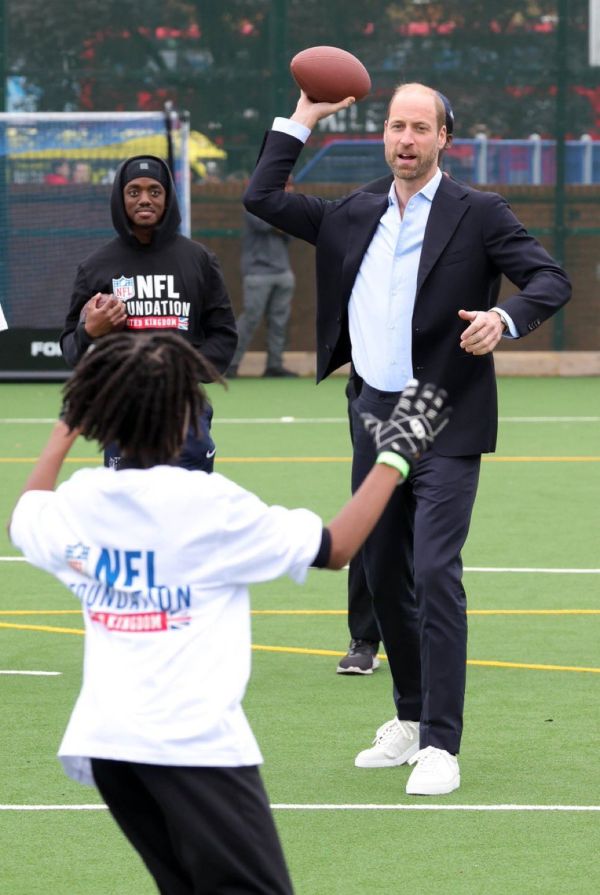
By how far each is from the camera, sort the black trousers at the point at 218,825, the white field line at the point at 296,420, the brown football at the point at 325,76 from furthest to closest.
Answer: the white field line at the point at 296,420 < the brown football at the point at 325,76 < the black trousers at the point at 218,825

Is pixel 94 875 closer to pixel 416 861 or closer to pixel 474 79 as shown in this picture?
pixel 416 861

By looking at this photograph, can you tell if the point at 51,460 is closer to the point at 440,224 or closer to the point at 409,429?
the point at 409,429

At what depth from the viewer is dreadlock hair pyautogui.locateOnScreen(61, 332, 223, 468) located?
12.1ft

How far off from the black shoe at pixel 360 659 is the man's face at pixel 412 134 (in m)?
2.41

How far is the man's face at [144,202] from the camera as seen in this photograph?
24.6 feet

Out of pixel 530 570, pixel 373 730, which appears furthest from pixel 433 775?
pixel 530 570

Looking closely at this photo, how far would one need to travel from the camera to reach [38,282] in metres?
20.9

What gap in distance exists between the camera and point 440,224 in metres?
6.21

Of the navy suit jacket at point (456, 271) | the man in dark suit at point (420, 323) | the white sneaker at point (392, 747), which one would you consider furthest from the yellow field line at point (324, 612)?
the navy suit jacket at point (456, 271)

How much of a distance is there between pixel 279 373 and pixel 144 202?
563 inches

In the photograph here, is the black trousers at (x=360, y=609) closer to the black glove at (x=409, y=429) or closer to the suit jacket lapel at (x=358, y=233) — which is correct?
the suit jacket lapel at (x=358, y=233)

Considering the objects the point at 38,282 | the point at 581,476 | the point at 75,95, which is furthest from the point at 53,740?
the point at 75,95

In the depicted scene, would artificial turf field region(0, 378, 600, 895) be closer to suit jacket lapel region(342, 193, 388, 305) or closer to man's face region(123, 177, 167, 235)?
suit jacket lapel region(342, 193, 388, 305)

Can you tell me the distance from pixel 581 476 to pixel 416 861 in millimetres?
8466
